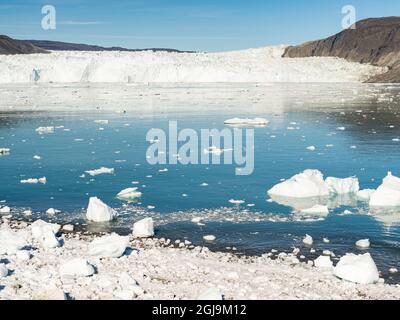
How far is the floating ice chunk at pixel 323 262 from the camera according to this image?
7895 mm

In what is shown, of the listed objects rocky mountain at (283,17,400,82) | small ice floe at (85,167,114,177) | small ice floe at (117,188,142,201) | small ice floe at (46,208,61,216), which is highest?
rocky mountain at (283,17,400,82)

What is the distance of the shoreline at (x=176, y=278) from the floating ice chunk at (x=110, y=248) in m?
0.08

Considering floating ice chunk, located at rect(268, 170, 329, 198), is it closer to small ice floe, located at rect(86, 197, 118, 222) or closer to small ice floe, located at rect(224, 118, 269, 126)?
small ice floe, located at rect(86, 197, 118, 222)

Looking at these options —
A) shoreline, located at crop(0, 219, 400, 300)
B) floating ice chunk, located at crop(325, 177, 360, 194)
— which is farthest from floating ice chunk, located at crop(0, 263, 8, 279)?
floating ice chunk, located at crop(325, 177, 360, 194)

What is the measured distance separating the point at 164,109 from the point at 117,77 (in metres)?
41.6

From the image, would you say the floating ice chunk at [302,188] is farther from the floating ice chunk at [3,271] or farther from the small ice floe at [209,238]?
the floating ice chunk at [3,271]

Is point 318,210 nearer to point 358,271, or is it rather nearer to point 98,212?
point 358,271

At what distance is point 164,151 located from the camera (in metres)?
17.4

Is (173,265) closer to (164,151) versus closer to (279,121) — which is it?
(164,151)

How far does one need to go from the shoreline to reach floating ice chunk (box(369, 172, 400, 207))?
3.37m

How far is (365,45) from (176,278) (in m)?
86.1

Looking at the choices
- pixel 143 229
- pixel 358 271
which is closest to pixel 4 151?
pixel 143 229

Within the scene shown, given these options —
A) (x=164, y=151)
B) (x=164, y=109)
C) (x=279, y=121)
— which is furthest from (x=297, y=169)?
(x=164, y=109)

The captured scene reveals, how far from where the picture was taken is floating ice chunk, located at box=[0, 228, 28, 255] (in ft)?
26.6
